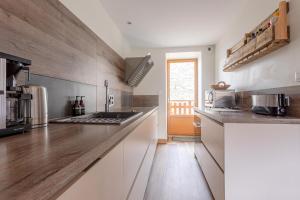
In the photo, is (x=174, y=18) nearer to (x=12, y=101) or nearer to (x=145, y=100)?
(x=145, y=100)

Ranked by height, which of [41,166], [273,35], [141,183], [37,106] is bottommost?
[141,183]

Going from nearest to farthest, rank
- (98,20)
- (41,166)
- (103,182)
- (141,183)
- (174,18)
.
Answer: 1. (41,166)
2. (103,182)
3. (141,183)
4. (98,20)
5. (174,18)

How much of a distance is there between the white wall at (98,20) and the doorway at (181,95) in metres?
1.76

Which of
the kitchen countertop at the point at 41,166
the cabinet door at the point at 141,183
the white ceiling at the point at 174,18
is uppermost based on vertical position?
the white ceiling at the point at 174,18

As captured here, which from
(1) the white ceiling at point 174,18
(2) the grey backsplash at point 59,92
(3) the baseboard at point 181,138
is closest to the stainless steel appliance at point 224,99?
(1) the white ceiling at point 174,18

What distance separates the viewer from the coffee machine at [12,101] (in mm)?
778

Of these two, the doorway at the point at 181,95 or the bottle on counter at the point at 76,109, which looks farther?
the doorway at the point at 181,95

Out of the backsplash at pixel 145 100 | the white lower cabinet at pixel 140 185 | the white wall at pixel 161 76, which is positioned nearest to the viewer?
the white lower cabinet at pixel 140 185

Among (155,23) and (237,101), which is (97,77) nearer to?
(155,23)

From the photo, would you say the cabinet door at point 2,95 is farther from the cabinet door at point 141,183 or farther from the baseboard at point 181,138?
the baseboard at point 181,138

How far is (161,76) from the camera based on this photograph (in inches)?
168

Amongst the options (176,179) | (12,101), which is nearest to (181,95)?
(176,179)

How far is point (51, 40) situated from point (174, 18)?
6.68 ft

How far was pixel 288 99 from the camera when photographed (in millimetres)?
1408
